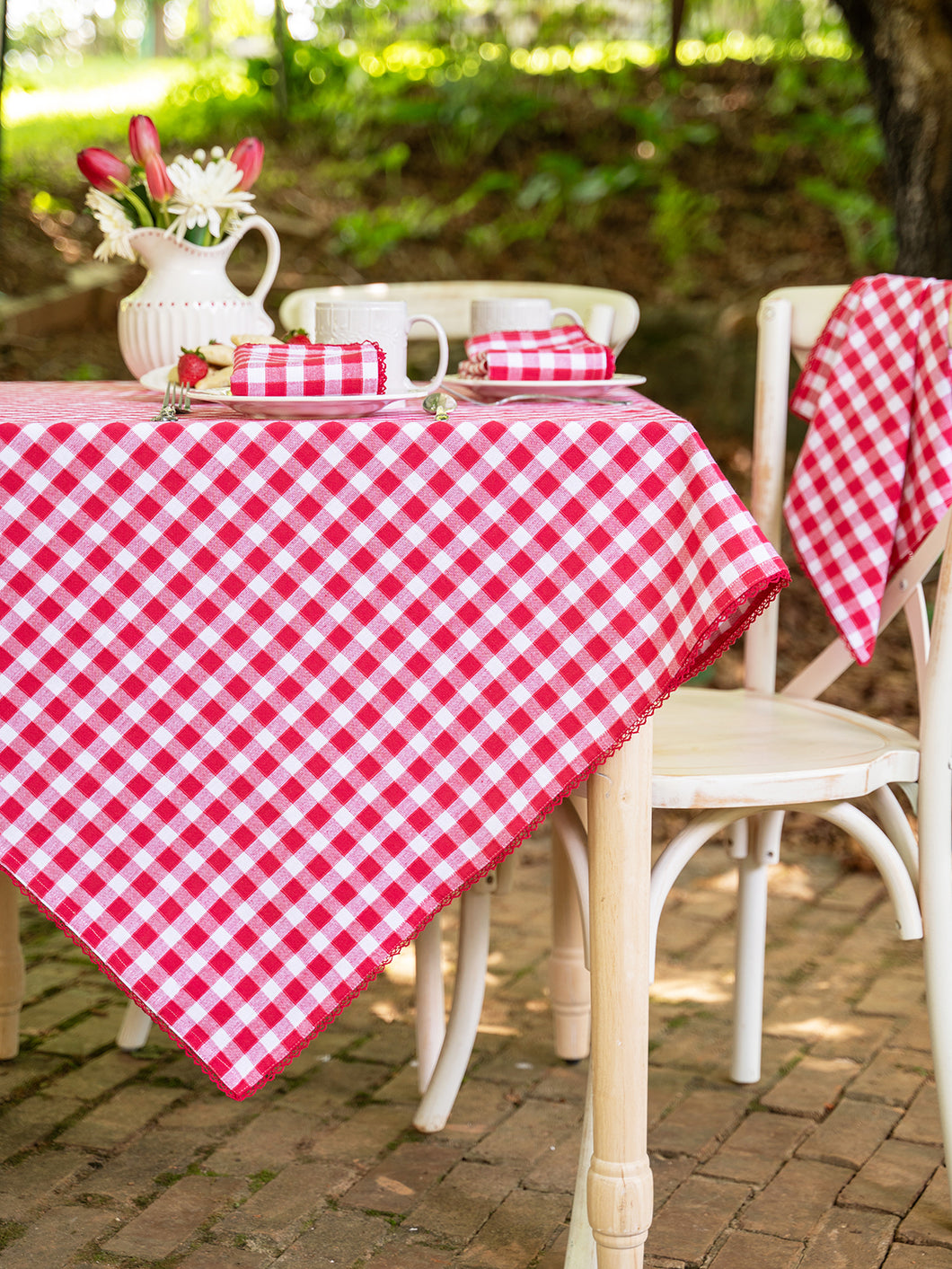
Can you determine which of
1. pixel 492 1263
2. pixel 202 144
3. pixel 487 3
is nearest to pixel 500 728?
pixel 492 1263

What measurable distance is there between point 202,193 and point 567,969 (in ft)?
4.07

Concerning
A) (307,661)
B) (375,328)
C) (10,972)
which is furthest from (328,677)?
(10,972)

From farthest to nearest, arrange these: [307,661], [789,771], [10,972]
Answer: [10,972] → [789,771] → [307,661]

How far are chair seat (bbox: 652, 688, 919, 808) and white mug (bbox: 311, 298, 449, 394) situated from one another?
535 millimetres

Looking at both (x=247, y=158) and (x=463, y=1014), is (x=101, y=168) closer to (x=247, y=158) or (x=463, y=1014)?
(x=247, y=158)

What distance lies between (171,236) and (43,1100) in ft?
4.11

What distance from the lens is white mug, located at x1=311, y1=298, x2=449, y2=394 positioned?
5.40ft

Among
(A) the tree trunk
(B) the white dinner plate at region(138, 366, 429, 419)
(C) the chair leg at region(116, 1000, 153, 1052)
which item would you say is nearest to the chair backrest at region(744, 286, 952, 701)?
(B) the white dinner plate at region(138, 366, 429, 419)

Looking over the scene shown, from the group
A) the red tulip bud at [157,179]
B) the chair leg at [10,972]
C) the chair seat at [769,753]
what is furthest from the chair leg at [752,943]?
the red tulip bud at [157,179]

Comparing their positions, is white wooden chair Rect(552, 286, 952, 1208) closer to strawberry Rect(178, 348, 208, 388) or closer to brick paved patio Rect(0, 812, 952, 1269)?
brick paved patio Rect(0, 812, 952, 1269)

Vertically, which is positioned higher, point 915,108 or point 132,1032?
point 915,108

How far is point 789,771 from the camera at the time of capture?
1.64 meters

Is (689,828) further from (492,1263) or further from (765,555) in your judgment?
(492,1263)

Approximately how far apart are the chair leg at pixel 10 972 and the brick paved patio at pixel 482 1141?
0.15ft
